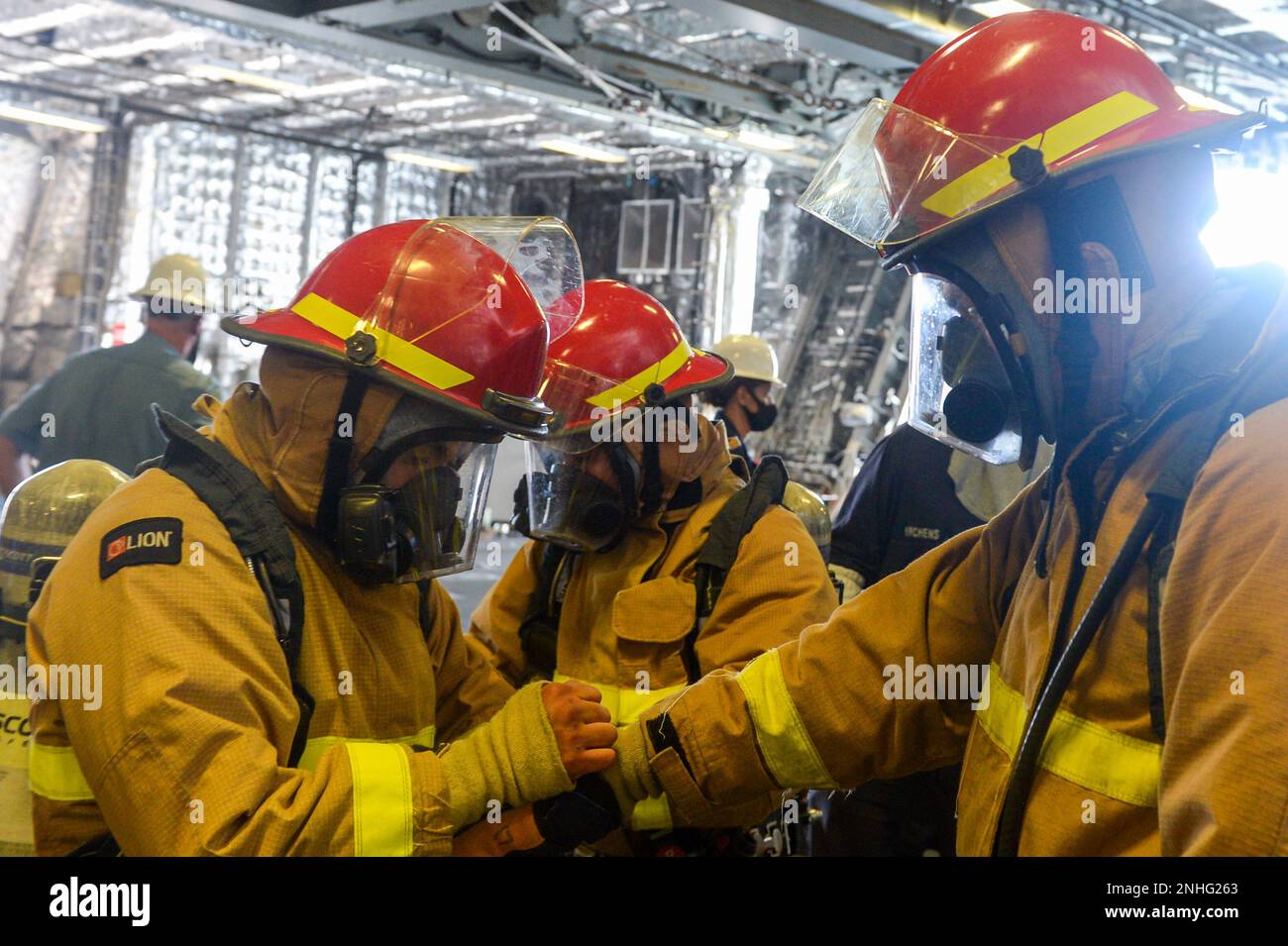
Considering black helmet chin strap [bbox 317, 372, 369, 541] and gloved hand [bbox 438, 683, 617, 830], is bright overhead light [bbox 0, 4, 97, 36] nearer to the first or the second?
black helmet chin strap [bbox 317, 372, 369, 541]

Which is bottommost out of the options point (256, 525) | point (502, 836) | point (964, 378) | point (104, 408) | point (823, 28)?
point (502, 836)

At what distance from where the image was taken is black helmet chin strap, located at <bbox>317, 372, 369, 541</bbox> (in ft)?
6.56

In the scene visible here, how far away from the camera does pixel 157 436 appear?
5254mm

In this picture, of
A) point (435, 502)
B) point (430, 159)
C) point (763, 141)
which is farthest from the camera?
point (430, 159)

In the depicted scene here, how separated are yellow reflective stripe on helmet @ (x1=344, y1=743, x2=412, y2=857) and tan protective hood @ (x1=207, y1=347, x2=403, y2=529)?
435 mm

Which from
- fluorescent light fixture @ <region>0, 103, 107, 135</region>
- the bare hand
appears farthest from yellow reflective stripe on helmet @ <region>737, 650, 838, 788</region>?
fluorescent light fixture @ <region>0, 103, 107, 135</region>

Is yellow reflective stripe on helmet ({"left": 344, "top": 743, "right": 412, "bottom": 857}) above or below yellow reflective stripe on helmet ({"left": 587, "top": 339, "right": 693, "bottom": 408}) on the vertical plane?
below

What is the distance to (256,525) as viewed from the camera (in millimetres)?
1885

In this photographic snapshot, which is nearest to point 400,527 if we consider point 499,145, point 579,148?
point 579,148

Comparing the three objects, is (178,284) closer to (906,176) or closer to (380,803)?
(380,803)

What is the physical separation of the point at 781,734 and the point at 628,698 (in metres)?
0.76

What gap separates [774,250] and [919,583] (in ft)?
37.5

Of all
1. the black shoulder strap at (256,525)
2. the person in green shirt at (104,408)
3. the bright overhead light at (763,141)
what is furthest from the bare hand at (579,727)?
the bright overhead light at (763,141)
